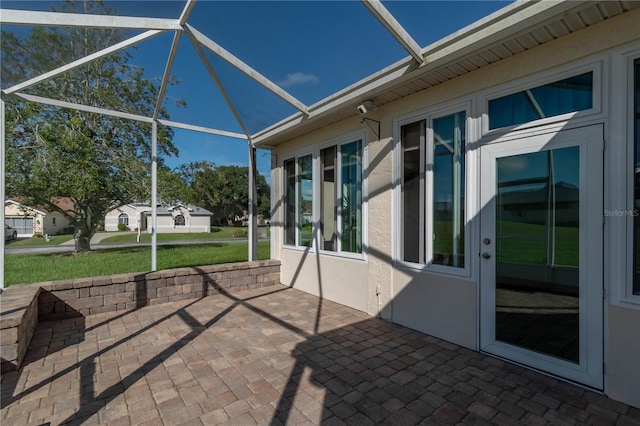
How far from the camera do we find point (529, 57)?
2.75m

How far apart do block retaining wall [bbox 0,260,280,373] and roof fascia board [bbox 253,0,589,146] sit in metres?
3.57

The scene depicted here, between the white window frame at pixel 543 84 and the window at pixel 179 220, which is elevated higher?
the white window frame at pixel 543 84

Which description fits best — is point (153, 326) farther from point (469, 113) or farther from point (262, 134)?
point (469, 113)

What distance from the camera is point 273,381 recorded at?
8.32 ft

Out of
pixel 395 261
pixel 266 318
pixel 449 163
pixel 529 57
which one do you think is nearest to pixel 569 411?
pixel 395 261

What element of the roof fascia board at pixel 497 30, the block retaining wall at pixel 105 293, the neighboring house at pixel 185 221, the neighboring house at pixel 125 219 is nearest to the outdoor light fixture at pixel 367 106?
the roof fascia board at pixel 497 30

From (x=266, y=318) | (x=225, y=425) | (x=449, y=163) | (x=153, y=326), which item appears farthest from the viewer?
(x=266, y=318)

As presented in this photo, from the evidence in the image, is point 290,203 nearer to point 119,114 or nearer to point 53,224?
point 119,114

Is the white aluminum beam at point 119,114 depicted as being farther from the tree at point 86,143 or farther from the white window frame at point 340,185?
the tree at point 86,143

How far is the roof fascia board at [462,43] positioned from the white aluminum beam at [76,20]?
222 cm

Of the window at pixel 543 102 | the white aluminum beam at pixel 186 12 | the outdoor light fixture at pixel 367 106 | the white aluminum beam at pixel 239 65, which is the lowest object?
the window at pixel 543 102

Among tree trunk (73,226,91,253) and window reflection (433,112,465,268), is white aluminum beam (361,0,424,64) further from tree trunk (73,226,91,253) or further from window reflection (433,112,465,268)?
tree trunk (73,226,91,253)

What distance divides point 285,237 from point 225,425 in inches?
171

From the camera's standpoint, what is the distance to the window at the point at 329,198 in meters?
4.69
